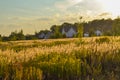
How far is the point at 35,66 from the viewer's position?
8.20 m

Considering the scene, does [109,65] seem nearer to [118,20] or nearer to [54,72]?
[54,72]

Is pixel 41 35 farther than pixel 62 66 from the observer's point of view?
Yes

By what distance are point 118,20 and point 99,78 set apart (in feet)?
199

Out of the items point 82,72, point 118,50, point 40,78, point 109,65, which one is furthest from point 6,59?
point 118,50

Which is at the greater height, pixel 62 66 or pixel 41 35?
pixel 41 35

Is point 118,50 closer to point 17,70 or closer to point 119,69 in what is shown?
point 119,69

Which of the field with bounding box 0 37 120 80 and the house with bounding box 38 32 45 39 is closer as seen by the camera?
the field with bounding box 0 37 120 80

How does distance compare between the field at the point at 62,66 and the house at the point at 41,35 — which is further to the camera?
the house at the point at 41,35

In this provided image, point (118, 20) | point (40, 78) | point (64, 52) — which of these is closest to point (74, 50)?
point (64, 52)

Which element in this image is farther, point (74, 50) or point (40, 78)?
point (74, 50)

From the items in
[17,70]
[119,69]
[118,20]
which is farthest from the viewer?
[118,20]

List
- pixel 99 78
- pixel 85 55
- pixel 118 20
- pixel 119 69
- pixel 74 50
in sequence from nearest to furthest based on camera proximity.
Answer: pixel 99 78 < pixel 119 69 < pixel 85 55 < pixel 74 50 < pixel 118 20

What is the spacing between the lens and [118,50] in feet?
33.7

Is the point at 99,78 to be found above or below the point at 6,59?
below
